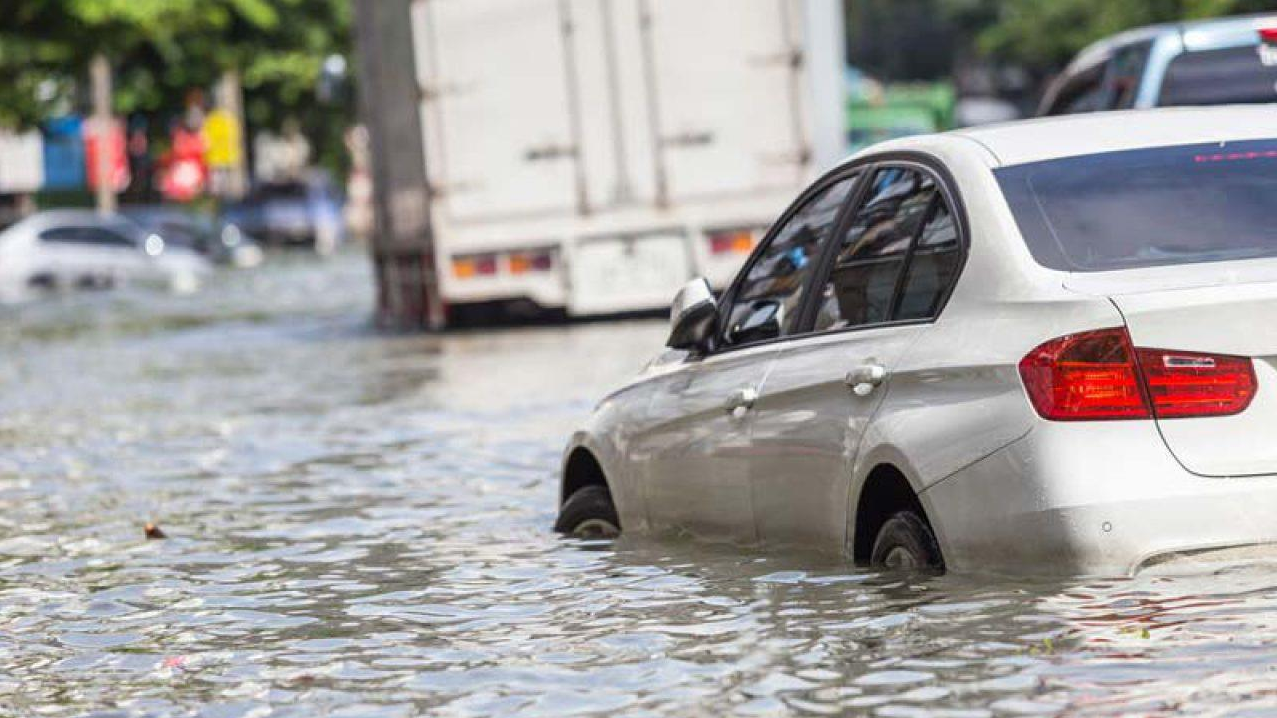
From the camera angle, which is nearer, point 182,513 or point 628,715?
point 628,715

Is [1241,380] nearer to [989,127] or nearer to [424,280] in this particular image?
[989,127]

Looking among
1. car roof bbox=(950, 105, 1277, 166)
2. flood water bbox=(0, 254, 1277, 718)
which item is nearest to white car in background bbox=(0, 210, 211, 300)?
flood water bbox=(0, 254, 1277, 718)

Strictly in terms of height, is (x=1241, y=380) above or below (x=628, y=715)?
above

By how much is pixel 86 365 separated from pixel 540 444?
11.9 metres

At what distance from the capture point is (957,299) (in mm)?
7465

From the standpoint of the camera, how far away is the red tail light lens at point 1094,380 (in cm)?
700

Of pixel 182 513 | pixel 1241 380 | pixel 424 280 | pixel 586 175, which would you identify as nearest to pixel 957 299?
pixel 1241 380

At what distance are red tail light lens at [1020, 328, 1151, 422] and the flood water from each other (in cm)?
41

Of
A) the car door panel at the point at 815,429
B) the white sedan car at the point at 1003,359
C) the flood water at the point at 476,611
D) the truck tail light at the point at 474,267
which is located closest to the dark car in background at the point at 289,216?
the truck tail light at the point at 474,267

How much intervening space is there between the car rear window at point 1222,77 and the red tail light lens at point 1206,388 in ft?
31.1

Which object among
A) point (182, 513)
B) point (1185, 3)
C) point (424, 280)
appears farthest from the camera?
point (1185, 3)

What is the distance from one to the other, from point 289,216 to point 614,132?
171ft

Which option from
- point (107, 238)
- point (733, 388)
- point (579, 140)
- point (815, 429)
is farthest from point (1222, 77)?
point (107, 238)

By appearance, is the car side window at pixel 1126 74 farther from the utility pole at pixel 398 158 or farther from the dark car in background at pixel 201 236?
the dark car in background at pixel 201 236
